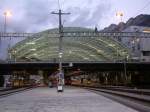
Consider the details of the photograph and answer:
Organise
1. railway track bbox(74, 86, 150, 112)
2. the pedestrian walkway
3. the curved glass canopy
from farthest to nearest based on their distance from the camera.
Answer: the curved glass canopy < railway track bbox(74, 86, 150, 112) < the pedestrian walkway

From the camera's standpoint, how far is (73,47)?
13988cm

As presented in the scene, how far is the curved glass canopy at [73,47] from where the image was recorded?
12162 cm

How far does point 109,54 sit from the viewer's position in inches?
5290

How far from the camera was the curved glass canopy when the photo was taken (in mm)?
121625

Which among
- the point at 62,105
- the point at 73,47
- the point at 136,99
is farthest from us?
the point at 73,47

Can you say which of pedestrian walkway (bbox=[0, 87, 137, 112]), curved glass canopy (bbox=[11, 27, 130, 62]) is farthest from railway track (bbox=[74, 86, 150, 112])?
curved glass canopy (bbox=[11, 27, 130, 62])

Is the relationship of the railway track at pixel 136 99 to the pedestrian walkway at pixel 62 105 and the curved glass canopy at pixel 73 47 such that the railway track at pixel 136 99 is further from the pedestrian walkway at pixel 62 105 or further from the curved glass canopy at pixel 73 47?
the curved glass canopy at pixel 73 47

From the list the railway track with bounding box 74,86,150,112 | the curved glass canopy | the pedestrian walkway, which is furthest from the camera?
the curved glass canopy

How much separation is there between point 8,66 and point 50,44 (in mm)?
39089

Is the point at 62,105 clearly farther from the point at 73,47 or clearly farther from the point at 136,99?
the point at 73,47

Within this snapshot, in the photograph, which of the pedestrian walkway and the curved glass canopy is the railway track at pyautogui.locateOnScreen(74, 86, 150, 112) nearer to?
the pedestrian walkway

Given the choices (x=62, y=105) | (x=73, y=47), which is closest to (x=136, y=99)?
(x=62, y=105)

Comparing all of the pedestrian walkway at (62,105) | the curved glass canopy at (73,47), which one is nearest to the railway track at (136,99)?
the pedestrian walkway at (62,105)

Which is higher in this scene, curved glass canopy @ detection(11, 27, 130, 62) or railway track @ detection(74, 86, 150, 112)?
curved glass canopy @ detection(11, 27, 130, 62)
